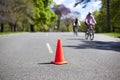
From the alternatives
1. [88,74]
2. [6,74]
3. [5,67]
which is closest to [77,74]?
[88,74]

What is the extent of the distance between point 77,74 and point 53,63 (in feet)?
6.97

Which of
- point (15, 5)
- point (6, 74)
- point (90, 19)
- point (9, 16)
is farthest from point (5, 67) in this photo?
point (15, 5)

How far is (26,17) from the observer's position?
6469cm

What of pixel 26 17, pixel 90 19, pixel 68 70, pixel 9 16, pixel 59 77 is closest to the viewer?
pixel 59 77

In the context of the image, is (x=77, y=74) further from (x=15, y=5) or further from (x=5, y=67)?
(x=15, y=5)

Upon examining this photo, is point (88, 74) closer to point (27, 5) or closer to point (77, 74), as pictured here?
point (77, 74)

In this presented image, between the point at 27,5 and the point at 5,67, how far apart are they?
50.4 metres

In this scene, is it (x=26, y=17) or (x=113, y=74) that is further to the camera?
(x=26, y=17)

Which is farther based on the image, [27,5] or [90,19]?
[27,5]

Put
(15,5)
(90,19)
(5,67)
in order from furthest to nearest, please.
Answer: (15,5) < (90,19) < (5,67)

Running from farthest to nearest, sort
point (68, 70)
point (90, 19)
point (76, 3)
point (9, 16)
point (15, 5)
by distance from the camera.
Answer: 1. point (15, 5)
2. point (76, 3)
3. point (9, 16)
4. point (90, 19)
5. point (68, 70)

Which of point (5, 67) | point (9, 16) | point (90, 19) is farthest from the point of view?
point (9, 16)

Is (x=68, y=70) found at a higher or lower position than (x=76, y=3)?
lower

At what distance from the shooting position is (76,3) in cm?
5441
